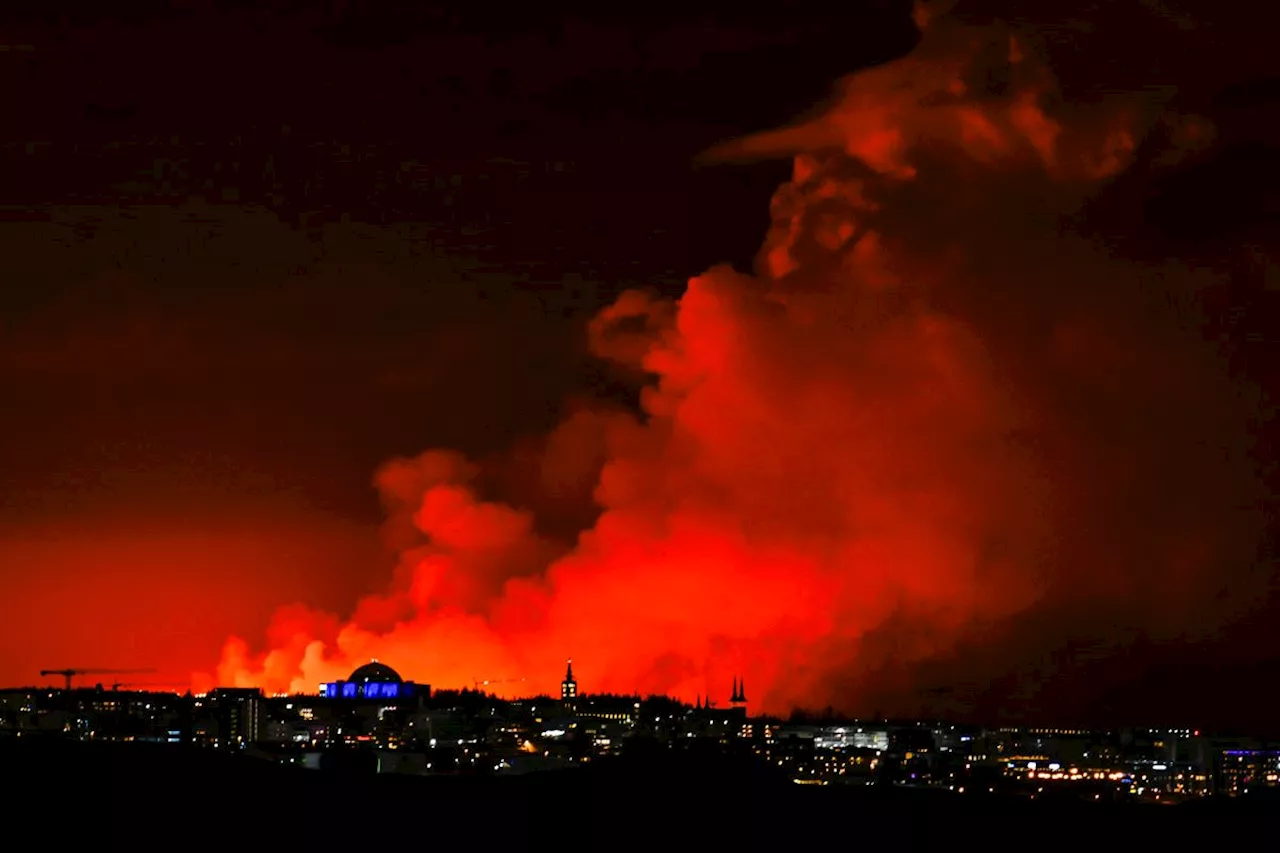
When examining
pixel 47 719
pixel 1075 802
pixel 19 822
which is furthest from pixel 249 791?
pixel 47 719

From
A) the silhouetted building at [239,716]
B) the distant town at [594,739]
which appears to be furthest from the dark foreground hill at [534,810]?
the silhouetted building at [239,716]

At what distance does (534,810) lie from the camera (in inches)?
945

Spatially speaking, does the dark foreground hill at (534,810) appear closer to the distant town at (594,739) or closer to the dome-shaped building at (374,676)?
the distant town at (594,739)

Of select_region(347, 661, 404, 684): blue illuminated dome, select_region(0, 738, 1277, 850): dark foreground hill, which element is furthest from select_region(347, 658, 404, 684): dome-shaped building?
select_region(0, 738, 1277, 850): dark foreground hill

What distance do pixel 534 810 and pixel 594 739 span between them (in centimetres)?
5213

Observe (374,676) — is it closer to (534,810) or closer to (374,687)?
(374,687)

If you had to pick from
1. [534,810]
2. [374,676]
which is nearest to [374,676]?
[374,676]

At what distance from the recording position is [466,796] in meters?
24.3

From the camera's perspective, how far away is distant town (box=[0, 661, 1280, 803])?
158 feet

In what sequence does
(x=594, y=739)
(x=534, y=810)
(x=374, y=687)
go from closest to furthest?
1. (x=534, y=810)
2. (x=594, y=739)
3. (x=374, y=687)

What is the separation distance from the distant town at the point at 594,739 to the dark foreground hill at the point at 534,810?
4.46 ft

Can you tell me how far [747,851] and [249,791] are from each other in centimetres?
473

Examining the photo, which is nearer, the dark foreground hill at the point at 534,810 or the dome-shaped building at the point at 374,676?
the dark foreground hill at the point at 534,810

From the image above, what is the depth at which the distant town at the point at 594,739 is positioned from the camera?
48.1m
